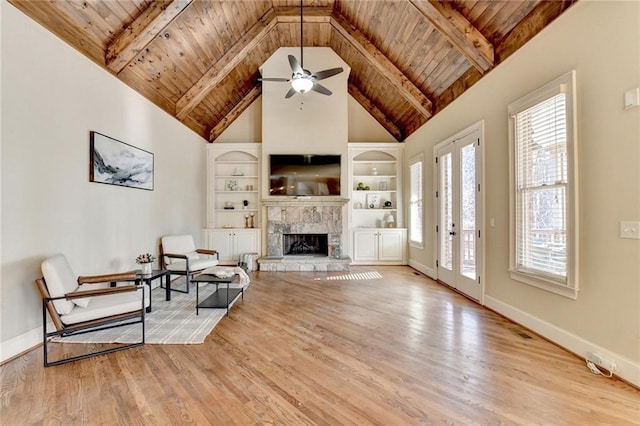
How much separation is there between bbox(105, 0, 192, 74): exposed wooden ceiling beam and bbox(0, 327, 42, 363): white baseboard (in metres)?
3.25

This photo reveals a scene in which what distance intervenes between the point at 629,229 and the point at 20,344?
5.22m

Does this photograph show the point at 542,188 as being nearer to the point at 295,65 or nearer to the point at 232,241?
the point at 295,65

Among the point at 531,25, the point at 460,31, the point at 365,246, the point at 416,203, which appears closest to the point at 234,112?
the point at 365,246

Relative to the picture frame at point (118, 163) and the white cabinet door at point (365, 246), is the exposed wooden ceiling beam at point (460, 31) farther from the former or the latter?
the picture frame at point (118, 163)

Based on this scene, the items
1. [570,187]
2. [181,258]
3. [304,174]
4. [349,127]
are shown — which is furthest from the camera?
[349,127]

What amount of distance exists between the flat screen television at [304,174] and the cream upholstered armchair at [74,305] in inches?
162

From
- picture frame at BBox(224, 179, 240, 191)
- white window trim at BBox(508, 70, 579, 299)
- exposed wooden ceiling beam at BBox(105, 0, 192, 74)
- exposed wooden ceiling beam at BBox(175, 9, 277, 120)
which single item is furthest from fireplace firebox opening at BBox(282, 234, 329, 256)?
white window trim at BBox(508, 70, 579, 299)

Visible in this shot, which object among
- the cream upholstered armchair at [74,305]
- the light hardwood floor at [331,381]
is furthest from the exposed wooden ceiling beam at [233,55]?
the light hardwood floor at [331,381]

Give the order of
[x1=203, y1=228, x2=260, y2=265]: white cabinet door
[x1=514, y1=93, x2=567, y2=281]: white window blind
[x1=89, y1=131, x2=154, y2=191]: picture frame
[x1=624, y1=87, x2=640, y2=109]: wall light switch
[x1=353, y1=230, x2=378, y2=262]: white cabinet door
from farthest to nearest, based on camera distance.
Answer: [x1=353, y1=230, x2=378, y2=262]: white cabinet door < [x1=203, y1=228, x2=260, y2=265]: white cabinet door < [x1=89, y1=131, x2=154, y2=191]: picture frame < [x1=514, y1=93, x2=567, y2=281]: white window blind < [x1=624, y1=87, x2=640, y2=109]: wall light switch

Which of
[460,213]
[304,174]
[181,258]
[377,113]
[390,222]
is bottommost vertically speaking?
[181,258]

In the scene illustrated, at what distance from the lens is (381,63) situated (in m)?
5.28

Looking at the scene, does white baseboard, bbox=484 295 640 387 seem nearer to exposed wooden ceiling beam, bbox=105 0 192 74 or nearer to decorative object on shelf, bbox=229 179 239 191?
exposed wooden ceiling beam, bbox=105 0 192 74

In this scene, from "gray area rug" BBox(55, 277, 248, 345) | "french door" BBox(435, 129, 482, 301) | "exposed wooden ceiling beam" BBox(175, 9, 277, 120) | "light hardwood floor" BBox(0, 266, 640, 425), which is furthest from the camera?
"exposed wooden ceiling beam" BBox(175, 9, 277, 120)

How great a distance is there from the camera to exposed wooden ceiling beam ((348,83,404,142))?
A: 23.3 ft
